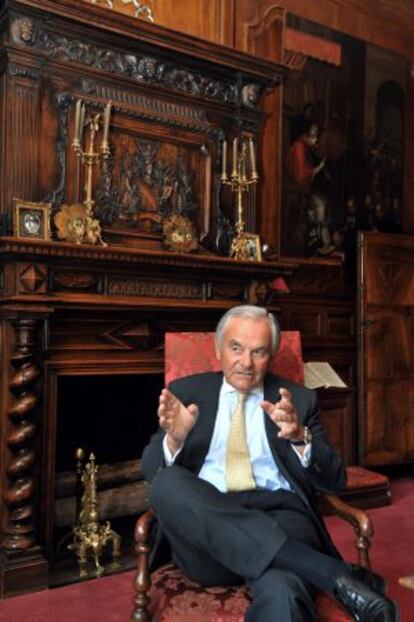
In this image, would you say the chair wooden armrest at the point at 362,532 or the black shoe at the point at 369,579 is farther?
the chair wooden armrest at the point at 362,532

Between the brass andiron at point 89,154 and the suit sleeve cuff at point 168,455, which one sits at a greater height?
the brass andiron at point 89,154

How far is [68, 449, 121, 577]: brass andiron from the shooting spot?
134 inches

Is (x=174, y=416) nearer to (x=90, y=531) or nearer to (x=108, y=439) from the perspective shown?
(x=90, y=531)

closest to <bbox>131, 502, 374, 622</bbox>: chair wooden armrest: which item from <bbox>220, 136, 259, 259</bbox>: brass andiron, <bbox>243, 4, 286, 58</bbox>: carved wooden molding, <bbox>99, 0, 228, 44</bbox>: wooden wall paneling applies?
<bbox>220, 136, 259, 259</bbox>: brass andiron

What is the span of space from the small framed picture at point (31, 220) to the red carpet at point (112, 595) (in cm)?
186

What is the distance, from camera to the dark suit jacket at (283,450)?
7.14 ft

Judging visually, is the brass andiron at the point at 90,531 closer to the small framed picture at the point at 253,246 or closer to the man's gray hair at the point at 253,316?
the man's gray hair at the point at 253,316

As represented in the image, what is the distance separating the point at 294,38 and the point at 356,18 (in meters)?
0.85

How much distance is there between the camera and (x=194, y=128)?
4.11 m

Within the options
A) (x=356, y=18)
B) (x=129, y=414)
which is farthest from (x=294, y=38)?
(x=129, y=414)

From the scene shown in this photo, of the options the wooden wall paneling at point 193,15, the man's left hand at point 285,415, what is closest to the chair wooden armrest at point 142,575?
the man's left hand at point 285,415

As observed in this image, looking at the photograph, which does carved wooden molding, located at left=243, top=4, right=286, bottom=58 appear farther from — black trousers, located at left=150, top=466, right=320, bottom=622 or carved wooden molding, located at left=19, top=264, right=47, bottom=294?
black trousers, located at left=150, top=466, right=320, bottom=622

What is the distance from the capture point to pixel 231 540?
186 centimetres

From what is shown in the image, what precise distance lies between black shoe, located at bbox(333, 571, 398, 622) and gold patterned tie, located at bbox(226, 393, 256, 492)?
0.52 meters
